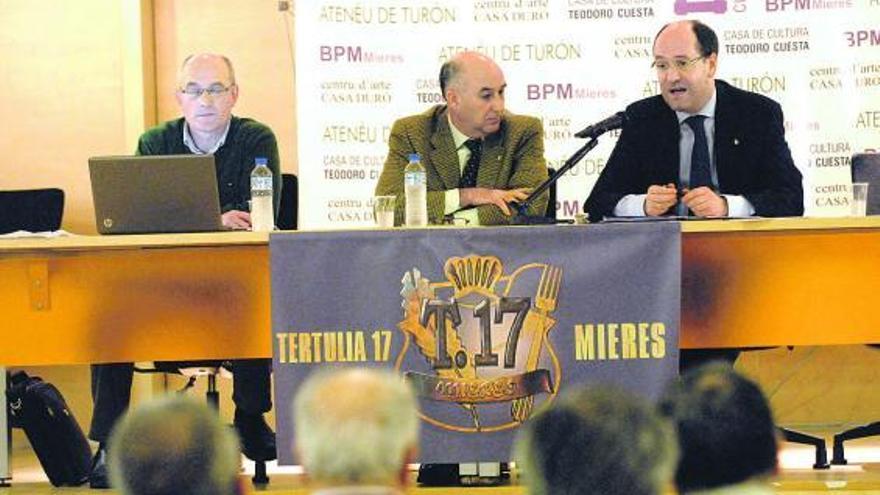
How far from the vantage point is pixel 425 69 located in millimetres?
7090

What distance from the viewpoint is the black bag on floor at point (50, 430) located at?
5.60 metres

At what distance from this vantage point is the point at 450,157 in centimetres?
549

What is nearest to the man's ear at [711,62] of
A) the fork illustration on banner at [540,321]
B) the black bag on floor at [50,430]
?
the fork illustration on banner at [540,321]

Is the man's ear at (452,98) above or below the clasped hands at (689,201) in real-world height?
above

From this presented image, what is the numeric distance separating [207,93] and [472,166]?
1.06 meters

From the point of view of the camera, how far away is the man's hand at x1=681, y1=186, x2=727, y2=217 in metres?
4.83

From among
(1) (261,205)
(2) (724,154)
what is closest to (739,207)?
(2) (724,154)

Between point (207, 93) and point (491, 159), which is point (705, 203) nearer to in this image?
point (491, 159)

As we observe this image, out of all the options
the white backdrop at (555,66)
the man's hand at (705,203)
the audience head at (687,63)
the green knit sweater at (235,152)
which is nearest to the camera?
the man's hand at (705,203)

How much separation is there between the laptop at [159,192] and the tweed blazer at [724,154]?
1338 millimetres

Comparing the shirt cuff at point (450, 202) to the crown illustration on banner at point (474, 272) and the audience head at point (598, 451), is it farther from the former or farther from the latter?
the audience head at point (598, 451)

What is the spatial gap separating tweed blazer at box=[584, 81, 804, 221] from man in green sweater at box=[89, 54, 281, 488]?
4.12 feet

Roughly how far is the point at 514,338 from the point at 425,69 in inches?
112

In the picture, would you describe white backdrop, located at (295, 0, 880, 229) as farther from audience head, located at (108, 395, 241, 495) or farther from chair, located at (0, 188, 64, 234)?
audience head, located at (108, 395, 241, 495)
